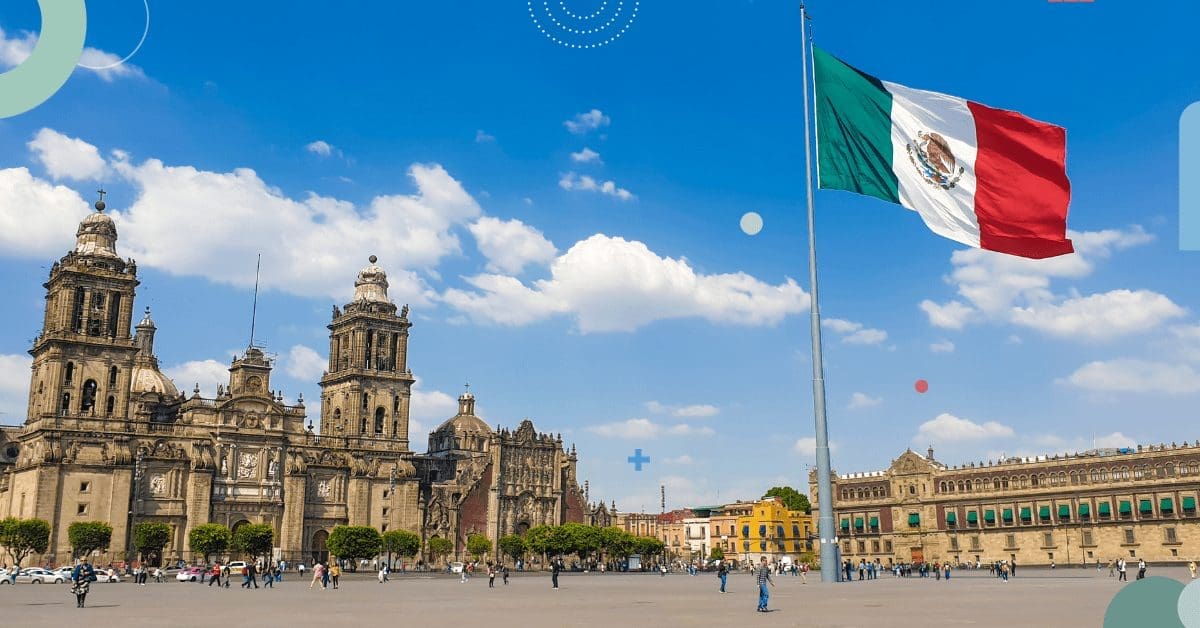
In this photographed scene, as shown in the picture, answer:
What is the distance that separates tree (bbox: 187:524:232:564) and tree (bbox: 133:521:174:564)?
2.10m

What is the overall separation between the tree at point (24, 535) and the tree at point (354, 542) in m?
21.9

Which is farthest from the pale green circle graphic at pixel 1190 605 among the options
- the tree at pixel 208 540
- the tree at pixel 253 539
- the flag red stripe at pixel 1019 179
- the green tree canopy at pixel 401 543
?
the green tree canopy at pixel 401 543

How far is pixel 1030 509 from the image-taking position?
334 feet

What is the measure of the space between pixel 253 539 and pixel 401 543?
13.6 meters

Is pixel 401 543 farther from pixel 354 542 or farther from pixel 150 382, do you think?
pixel 150 382

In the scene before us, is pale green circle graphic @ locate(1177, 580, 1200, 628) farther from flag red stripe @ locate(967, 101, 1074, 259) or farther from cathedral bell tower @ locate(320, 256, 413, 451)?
cathedral bell tower @ locate(320, 256, 413, 451)

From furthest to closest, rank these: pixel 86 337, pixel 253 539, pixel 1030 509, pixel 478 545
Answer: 1. pixel 478 545
2. pixel 1030 509
3. pixel 86 337
4. pixel 253 539

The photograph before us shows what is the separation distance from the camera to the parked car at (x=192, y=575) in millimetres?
67312

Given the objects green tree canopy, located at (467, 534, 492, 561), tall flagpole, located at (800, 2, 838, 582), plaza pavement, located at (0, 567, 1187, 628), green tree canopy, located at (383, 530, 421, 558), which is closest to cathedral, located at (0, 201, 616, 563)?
green tree canopy, located at (467, 534, 492, 561)

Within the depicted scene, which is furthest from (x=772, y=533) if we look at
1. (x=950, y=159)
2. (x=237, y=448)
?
(x=950, y=159)

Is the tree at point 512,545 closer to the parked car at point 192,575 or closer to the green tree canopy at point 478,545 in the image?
the green tree canopy at point 478,545

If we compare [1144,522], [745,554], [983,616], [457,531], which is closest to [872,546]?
[745,554]

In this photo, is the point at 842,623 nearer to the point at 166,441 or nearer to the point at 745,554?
the point at 166,441

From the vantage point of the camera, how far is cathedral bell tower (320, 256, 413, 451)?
109062 millimetres
